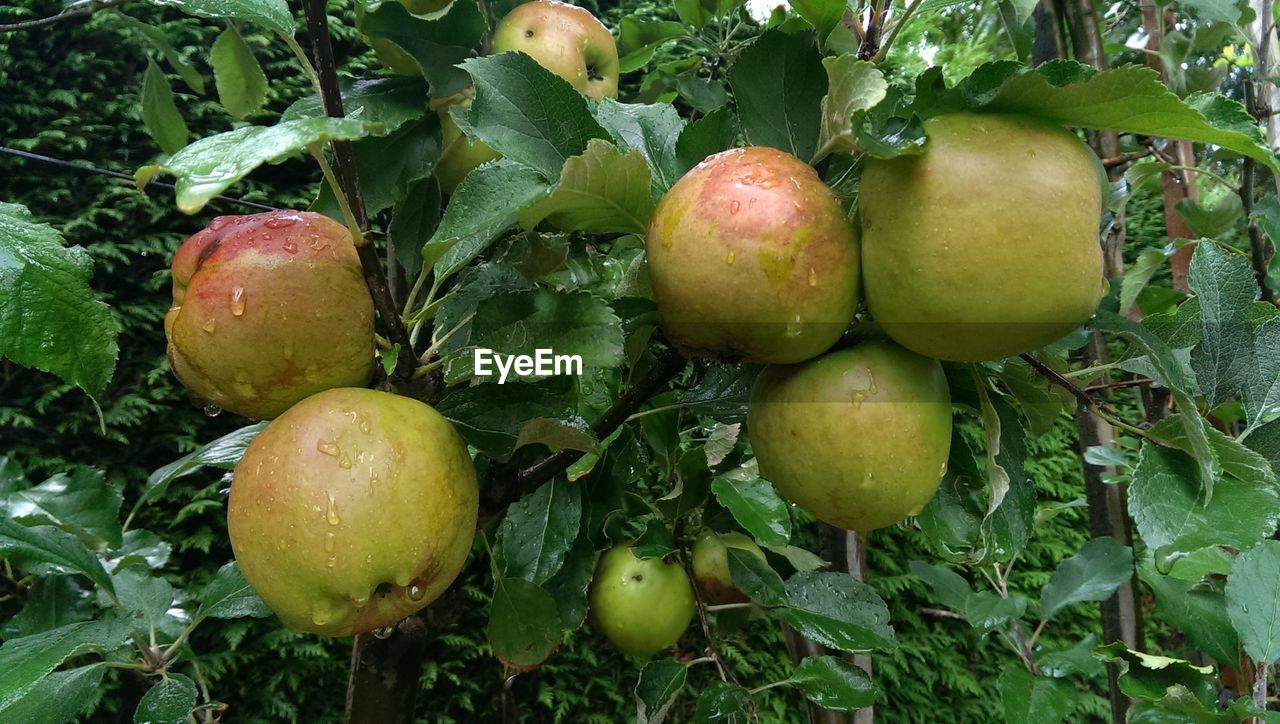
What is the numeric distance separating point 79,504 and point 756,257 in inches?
Result: 26.0

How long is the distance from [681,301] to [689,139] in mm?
125

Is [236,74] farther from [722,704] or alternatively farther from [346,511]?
[722,704]

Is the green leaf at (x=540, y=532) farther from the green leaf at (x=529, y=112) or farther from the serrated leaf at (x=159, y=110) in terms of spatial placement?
the serrated leaf at (x=159, y=110)

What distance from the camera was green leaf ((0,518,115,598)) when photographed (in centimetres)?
57

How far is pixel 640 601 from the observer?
2.48 feet

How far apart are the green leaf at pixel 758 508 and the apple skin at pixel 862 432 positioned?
129 millimetres

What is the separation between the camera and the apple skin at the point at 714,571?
0.79 metres

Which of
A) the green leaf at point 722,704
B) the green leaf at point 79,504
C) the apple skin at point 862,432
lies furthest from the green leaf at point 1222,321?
the green leaf at point 79,504

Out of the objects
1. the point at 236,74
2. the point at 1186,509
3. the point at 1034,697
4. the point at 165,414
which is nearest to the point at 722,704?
the point at 1034,697

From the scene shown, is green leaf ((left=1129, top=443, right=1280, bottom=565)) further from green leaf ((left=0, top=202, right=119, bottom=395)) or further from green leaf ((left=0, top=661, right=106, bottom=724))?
green leaf ((left=0, top=661, right=106, bottom=724))

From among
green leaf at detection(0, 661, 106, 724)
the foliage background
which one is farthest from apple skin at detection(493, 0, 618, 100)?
the foliage background

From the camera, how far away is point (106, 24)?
4.29ft

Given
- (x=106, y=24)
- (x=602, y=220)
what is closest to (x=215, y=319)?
(x=602, y=220)

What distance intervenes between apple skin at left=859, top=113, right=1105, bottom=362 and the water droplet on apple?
0.32 metres
